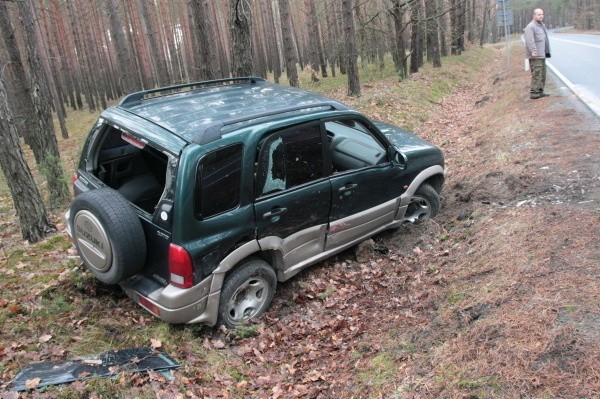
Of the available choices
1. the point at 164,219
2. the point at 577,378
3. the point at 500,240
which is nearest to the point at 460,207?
the point at 500,240

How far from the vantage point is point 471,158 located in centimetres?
929

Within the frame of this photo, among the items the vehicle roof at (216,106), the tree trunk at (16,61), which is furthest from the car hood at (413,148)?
the tree trunk at (16,61)

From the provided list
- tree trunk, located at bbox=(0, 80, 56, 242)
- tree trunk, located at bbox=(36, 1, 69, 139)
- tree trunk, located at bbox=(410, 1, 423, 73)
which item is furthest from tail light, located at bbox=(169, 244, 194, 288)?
tree trunk, located at bbox=(36, 1, 69, 139)

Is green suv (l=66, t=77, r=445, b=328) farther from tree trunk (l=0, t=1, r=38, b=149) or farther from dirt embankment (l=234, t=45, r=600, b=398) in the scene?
tree trunk (l=0, t=1, r=38, b=149)

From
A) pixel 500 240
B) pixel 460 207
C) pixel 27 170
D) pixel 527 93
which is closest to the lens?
pixel 500 240

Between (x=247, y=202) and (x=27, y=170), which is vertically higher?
(x=27, y=170)

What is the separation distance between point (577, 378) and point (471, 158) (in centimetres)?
683

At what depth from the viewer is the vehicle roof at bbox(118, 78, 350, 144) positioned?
4.27 meters

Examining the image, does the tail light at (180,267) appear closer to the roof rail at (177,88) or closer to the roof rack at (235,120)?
the roof rack at (235,120)

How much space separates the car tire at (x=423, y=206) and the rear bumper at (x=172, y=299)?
3.37 meters

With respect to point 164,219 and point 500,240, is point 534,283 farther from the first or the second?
point 164,219

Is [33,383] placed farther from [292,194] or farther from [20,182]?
[20,182]

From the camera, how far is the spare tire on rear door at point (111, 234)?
153 inches

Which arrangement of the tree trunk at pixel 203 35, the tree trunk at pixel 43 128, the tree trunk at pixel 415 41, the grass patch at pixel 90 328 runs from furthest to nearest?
1. the tree trunk at pixel 415 41
2. the tree trunk at pixel 203 35
3. the tree trunk at pixel 43 128
4. the grass patch at pixel 90 328
